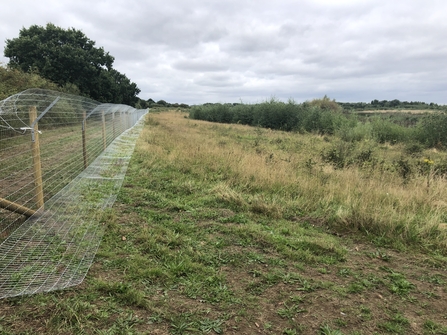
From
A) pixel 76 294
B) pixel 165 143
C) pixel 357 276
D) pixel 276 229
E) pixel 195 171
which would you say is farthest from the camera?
pixel 165 143

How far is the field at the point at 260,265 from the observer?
231 centimetres

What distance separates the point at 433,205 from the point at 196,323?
503cm

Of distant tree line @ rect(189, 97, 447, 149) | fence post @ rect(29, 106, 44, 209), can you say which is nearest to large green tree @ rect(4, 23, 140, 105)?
distant tree line @ rect(189, 97, 447, 149)

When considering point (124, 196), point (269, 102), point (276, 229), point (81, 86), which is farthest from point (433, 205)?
point (81, 86)

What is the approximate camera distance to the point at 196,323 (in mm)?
2277

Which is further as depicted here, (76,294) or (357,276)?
(357,276)

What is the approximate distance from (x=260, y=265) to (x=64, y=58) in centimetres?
3279

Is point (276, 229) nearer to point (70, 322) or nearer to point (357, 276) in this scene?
point (357, 276)

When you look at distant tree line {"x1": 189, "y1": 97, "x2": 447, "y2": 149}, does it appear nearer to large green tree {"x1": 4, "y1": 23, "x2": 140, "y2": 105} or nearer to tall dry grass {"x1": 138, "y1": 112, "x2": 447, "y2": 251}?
tall dry grass {"x1": 138, "y1": 112, "x2": 447, "y2": 251}

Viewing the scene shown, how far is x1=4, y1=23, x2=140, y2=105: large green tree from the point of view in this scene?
28438 mm

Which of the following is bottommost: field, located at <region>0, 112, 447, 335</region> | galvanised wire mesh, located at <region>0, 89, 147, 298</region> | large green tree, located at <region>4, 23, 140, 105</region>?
field, located at <region>0, 112, 447, 335</region>

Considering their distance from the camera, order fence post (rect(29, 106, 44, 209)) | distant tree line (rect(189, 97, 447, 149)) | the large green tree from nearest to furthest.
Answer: fence post (rect(29, 106, 44, 209)) → distant tree line (rect(189, 97, 447, 149)) → the large green tree

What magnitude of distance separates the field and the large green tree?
91.0ft

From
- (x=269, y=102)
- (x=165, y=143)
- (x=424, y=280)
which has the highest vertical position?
(x=269, y=102)
